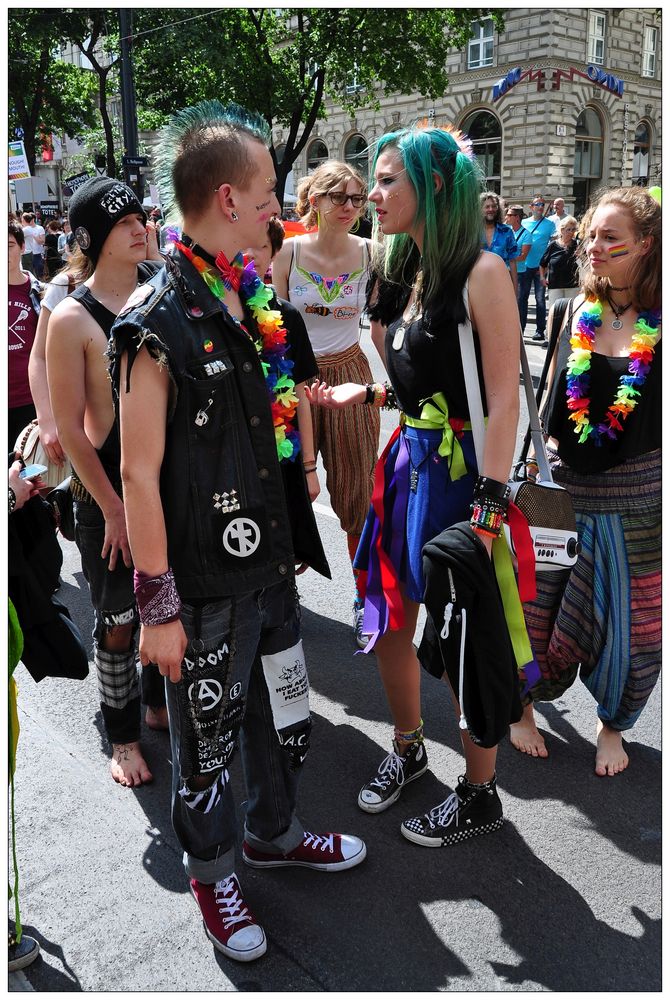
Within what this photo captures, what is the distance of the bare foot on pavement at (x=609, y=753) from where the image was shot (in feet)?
9.80

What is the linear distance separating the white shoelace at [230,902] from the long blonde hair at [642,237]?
2289mm

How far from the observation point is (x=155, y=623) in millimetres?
1934

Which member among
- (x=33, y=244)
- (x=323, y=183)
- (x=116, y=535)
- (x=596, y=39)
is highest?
(x=596, y=39)

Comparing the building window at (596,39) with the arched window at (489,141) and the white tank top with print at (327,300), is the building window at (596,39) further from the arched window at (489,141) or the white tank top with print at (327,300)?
the white tank top with print at (327,300)

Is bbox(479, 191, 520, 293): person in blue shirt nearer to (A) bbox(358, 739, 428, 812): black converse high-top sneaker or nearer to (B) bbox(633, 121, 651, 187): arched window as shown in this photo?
(A) bbox(358, 739, 428, 812): black converse high-top sneaker

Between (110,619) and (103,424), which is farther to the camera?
(110,619)

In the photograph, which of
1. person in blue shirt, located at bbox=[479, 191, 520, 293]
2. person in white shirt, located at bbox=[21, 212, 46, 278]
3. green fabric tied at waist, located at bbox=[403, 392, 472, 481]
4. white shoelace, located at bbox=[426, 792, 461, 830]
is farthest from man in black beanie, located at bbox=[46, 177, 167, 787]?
person in white shirt, located at bbox=[21, 212, 46, 278]

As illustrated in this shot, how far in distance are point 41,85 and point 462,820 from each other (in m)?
28.9

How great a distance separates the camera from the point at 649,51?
2998cm

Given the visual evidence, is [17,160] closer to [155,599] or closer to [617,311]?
[617,311]

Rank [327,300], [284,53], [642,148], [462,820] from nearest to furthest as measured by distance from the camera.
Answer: [462,820], [327,300], [284,53], [642,148]

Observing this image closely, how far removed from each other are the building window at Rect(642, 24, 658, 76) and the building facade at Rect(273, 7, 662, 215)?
0.13 ft

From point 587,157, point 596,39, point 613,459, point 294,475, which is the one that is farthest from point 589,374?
point 596,39

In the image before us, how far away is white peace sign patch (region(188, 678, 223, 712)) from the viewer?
212 centimetres
